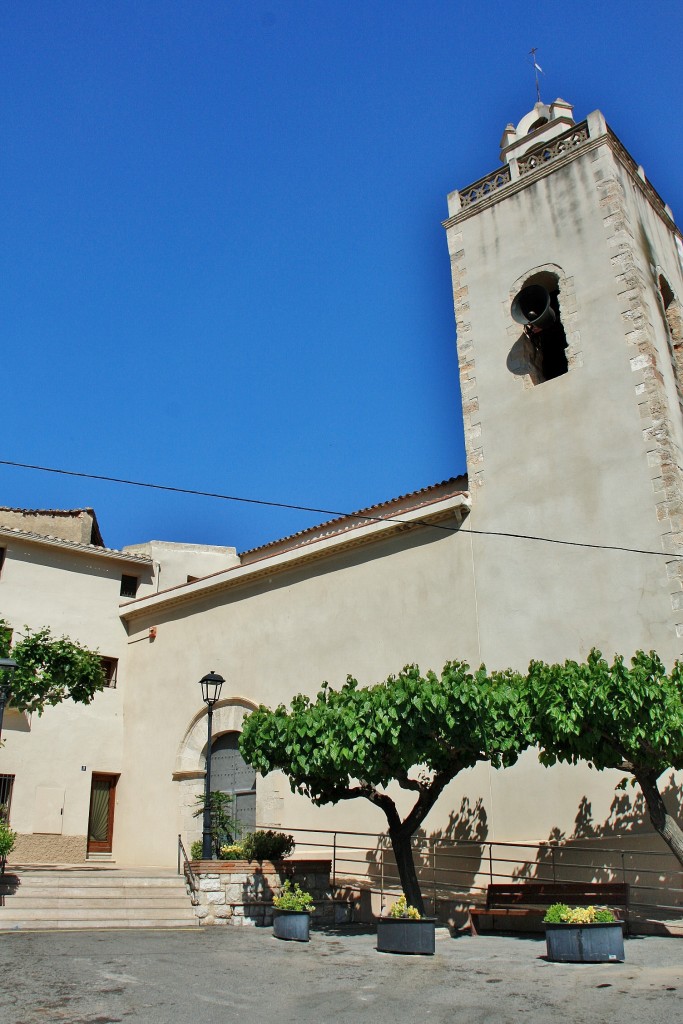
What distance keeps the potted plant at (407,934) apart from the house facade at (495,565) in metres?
3.85

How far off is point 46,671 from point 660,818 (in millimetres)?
11390

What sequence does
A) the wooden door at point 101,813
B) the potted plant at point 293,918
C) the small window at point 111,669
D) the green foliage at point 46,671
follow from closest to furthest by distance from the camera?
1. the potted plant at point 293,918
2. the green foliage at point 46,671
3. the wooden door at point 101,813
4. the small window at point 111,669

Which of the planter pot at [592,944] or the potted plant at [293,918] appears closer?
the planter pot at [592,944]

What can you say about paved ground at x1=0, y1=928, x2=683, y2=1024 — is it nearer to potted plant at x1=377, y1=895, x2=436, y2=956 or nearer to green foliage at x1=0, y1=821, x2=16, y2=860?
potted plant at x1=377, y1=895, x2=436, y2=956

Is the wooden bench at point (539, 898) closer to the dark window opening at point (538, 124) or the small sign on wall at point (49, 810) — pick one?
the small sign on wall at point (49, 810)

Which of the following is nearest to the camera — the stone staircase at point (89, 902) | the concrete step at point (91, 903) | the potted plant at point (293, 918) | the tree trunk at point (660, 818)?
the tree trunk at point (660, 818)

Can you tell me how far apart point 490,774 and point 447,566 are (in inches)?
147

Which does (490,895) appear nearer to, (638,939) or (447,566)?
(638,939)

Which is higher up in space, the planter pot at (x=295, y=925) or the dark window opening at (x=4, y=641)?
the dark window opening at (x=4, y=641)

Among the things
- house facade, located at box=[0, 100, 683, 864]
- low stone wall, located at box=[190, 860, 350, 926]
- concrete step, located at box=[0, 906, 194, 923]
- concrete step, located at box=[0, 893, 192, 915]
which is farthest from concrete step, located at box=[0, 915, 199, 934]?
house facade, located at box=[0, 100, 683, 864]

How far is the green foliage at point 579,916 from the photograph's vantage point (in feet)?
31.7

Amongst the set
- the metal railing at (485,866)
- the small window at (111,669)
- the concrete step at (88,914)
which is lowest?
the concrete step at (88,914)

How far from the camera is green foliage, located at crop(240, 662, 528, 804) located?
11.4 m

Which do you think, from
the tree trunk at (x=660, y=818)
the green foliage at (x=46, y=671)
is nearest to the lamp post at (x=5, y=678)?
the green foliage at (x=46, y=671)
